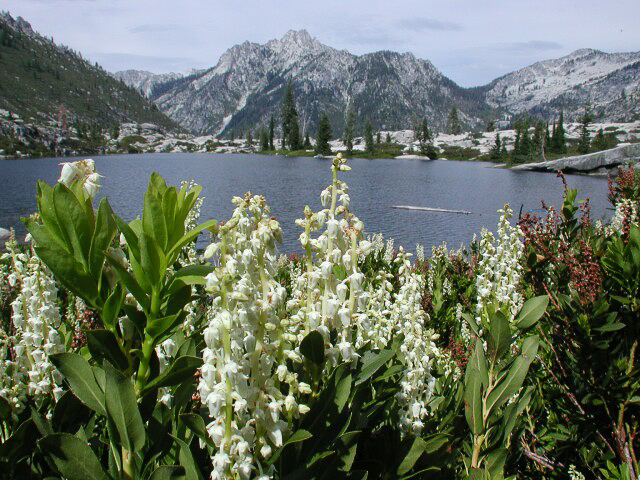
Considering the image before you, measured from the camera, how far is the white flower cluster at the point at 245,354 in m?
1.25

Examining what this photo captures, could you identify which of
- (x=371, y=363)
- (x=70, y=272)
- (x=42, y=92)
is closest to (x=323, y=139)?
(x=371, y=363)

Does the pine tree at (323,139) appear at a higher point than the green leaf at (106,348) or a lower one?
higher

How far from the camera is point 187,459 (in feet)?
4.83

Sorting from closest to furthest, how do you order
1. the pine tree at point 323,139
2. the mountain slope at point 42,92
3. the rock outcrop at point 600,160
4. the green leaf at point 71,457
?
1. the green leaf at point 71,457
2. the rock outcrop at point 600,160
3. the pine tree at point 323,139
4. the mountain slope at point 42,92

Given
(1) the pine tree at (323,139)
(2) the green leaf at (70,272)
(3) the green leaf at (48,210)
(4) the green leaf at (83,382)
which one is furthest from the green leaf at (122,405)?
(1) the pine tree at (323,139)

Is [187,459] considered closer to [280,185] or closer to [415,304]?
[415,304]

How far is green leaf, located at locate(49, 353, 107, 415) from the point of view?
4.90 ft

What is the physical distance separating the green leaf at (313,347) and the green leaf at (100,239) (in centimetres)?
78

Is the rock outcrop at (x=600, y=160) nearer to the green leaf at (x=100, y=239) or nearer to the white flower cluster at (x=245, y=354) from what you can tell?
the white flower cluster at (x=245, y=354)

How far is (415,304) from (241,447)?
1.71 metres

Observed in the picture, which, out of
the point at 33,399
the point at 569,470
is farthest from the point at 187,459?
the point at 569,470

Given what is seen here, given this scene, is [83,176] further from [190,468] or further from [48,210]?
[190,468]

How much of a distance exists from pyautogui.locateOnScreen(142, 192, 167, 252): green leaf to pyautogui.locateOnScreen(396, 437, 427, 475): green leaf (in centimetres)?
137

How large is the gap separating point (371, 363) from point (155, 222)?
3.54 feet
